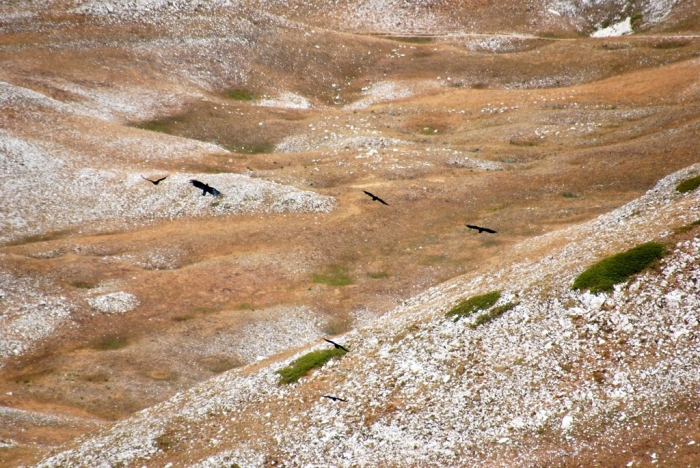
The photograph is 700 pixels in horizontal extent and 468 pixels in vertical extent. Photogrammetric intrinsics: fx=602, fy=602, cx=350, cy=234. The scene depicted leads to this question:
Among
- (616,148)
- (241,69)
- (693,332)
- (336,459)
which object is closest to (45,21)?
(241,69)

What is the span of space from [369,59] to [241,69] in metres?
23.5

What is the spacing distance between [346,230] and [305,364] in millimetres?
28164

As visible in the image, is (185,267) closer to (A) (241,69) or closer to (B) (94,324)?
(B) (94,324)

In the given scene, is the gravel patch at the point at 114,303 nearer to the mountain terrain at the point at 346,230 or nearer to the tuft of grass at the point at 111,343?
the mountain terrain at the point at 346,230

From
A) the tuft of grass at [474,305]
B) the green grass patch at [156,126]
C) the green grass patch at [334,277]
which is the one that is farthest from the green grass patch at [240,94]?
the tuft of grass at [474,305]

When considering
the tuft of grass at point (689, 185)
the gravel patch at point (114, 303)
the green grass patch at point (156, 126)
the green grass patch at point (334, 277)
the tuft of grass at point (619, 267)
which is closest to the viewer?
the tuft of grass at point (619, 267)

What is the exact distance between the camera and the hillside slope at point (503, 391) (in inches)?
923

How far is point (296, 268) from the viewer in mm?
54688

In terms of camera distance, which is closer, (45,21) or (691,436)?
→ (691,436)

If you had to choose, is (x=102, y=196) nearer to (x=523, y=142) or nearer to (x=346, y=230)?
(x=346, y=230)

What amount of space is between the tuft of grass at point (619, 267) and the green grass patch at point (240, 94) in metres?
75.2

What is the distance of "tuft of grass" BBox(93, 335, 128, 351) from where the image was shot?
43838 mm

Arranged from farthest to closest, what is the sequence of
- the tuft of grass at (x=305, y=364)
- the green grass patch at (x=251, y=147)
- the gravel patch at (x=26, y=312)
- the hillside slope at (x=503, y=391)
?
the green grass patch at (x=251, y=147) → the gravel patch at (x=26, y=312) → the tuft of grass at (x=305, y=364) → the hillside slope at (x=503, y=391)

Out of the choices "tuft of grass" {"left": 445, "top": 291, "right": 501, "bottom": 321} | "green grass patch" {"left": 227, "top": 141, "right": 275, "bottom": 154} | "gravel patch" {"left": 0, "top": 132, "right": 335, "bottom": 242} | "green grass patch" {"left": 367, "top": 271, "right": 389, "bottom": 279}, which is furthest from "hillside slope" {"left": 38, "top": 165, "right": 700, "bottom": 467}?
"green grass patch" {"left": 227, "top": 141, "right": 275, "bottom": 154}
